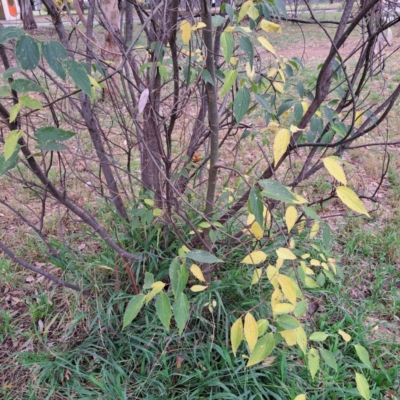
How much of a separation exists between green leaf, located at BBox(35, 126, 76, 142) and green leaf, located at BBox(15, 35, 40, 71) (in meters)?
0.20

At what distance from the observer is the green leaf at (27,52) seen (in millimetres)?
766

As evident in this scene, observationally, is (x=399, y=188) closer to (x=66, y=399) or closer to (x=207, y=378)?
(x=207, y=378)

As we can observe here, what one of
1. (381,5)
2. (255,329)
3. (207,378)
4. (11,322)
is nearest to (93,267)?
(11,322)

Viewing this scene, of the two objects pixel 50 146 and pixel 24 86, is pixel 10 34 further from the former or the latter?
pixel 50 146

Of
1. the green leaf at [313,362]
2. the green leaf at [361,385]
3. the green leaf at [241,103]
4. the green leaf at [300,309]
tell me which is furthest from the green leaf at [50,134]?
the green leaf at [361,385]

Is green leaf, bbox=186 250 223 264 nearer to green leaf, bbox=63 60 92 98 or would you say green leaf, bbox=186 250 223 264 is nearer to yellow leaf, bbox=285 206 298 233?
yellow leaf, bbox=285 206 298 233

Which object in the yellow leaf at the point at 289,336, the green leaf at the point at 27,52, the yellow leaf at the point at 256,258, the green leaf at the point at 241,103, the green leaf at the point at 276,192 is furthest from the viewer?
the yellow leaf at the point at 256,258

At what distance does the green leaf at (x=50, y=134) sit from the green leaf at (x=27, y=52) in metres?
0.20

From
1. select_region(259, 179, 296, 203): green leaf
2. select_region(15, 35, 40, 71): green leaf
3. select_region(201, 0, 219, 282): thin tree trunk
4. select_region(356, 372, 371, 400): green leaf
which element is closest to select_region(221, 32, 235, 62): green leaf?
select_region(201, 0, 219, 282): thin tree trunk

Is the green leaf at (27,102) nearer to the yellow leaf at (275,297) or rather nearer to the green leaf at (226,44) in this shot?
the green leaf at (226,44)

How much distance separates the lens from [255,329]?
96 centimetres

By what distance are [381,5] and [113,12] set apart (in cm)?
331

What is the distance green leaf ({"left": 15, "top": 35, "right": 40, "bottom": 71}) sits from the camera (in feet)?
2.51

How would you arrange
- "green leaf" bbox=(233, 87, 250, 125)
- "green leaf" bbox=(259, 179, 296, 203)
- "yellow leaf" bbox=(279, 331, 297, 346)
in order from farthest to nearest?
"yellow leaf" bbox=(279, 331, 297, 346), "green leaf" bbox=(233, 87, 250, 125), "green leaf" bbox=(259, 179, 296, 203)
